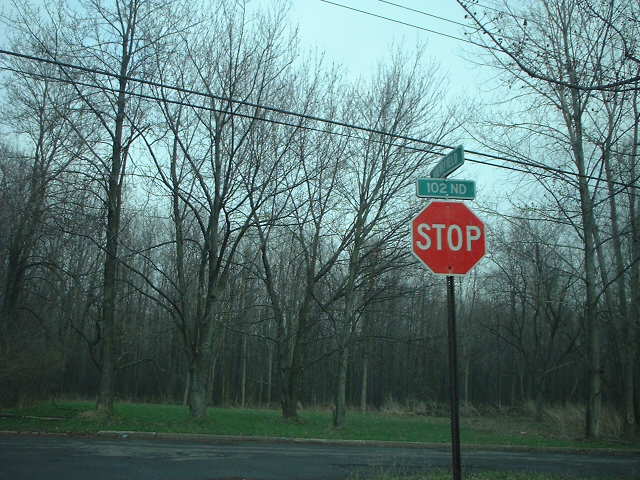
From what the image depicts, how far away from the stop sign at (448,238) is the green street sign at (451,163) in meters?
0.47

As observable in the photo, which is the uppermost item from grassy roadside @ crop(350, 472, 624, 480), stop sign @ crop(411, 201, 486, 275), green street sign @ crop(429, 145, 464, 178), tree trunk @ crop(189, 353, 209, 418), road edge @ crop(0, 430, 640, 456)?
green street sign @ crop(429, 145, 464, 178)

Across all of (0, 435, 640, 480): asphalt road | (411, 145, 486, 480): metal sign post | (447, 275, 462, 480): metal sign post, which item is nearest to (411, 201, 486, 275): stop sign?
(411, 145, 486, 480): metal sign post

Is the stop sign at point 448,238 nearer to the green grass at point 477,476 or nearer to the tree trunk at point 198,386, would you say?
the green grass at point 477,476

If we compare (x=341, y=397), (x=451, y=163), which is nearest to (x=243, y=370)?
(x=341, y=397)

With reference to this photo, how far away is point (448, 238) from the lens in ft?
20.3

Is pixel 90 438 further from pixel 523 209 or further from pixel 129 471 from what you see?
pixel 523 209

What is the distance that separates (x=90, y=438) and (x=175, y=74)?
10367mm

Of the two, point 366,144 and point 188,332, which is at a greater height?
point 366,144

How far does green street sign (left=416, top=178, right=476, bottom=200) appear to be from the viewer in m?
6.41

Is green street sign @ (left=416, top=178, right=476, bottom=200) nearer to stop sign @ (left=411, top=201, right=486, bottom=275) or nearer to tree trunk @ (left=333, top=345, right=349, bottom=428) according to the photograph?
stop sign @ (left=411, top=201, right=486, bottom=275)

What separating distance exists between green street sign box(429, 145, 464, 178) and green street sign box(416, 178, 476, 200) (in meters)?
0.20

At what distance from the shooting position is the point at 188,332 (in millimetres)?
17328

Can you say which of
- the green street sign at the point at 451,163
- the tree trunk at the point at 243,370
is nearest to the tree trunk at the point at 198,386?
the green street sign at the point at 451,163

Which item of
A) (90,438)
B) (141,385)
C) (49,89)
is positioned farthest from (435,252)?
(141,385)
